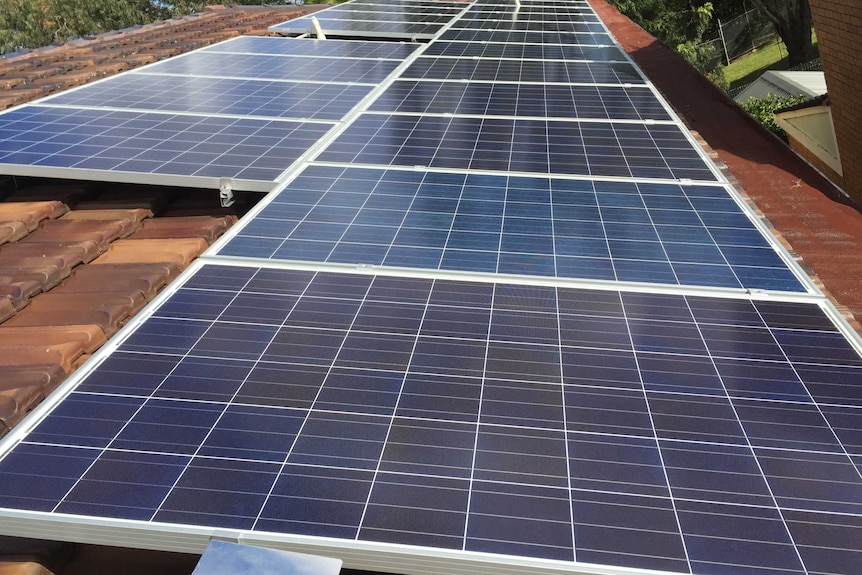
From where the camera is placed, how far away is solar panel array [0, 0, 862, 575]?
3322 millimetres

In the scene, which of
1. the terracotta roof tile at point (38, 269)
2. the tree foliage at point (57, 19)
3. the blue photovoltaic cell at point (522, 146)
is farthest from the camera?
the tree foliage at point (57, 19)

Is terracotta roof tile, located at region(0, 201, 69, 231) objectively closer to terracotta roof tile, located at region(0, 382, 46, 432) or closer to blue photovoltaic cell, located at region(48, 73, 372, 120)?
blue photovoltaic cell, located at region(48, 73, 372, 120)

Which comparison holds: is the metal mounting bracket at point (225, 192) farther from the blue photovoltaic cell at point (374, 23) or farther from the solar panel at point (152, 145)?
the blue photovoltaic cell at point (374, 23)

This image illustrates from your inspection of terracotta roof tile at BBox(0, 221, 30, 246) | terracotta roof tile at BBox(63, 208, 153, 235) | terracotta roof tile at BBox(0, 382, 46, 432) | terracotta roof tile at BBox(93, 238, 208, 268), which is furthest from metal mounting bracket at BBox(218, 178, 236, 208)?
terracotta roof tile at BBox(0, 382, 46, 432)

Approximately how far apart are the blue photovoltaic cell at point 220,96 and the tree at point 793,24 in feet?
105

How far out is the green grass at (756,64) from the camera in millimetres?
38562

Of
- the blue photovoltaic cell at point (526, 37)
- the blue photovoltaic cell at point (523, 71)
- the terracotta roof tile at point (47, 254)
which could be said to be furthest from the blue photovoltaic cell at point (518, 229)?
the blue photovoltaic cell at point (526, 37)

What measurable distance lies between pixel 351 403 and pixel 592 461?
4.95 feet

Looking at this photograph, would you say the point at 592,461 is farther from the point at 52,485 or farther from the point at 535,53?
the point at 535,53

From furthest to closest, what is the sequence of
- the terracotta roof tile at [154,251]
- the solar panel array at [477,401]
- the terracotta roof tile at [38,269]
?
the terracotta roof tile at [154,251]
the terracotta roof tile at [38,269]
the solar panel array at [477,401]

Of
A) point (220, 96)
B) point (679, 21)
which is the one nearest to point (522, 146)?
point (220, 96)

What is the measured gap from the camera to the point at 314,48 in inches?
613

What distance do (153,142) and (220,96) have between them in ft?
8.75

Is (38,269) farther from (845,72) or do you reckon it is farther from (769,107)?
(769,107)
